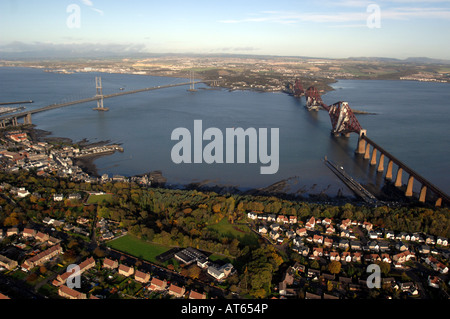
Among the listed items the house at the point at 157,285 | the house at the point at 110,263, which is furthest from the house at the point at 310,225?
the house at the point at 110,263

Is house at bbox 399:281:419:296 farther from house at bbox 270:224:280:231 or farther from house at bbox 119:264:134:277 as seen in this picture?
house at bbox 119:264:134:277

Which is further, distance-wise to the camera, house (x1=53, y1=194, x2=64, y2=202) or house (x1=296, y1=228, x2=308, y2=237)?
house (x1=53, y1=194, x2=64, y2=202)

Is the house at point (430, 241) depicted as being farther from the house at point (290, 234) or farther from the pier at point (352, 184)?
the house at point (290, 234)

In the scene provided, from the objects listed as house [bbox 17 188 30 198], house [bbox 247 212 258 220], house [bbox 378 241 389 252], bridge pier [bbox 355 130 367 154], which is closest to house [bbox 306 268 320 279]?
house [bbox 378 241 389 252]

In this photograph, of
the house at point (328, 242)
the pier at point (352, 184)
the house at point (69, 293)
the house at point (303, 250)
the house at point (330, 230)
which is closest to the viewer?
the house at point (69, 293)

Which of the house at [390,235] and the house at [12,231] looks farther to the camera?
the house at [390,235]

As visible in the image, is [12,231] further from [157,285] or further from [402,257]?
[402,257]
